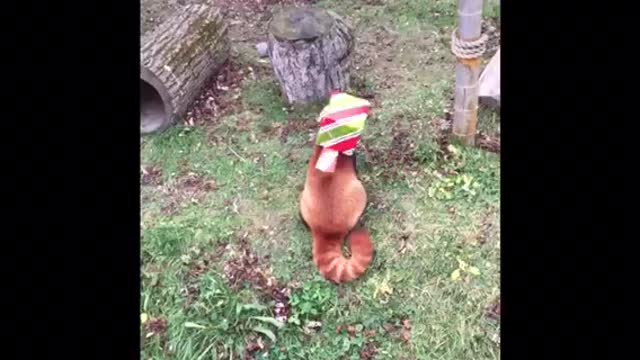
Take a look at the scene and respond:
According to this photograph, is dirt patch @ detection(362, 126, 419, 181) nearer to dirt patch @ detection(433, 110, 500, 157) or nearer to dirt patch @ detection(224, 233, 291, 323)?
dirt patch @ detection(433, 110, 500, 157)

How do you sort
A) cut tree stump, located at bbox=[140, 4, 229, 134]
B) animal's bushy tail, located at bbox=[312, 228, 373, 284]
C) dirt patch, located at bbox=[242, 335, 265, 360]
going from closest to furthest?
dirt patch, located at bbox=[242, 335, 265, 360]
animal's bushy tail, located at bbox=[312, 228, 373, 284]
cut tree stump, located at bbox=[140, 4, 229, 134]

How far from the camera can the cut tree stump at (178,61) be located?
4.15 m

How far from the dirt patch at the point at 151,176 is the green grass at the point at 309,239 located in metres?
0.02

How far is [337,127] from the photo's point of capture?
10.4 ft

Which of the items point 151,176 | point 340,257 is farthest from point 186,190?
point 340,257

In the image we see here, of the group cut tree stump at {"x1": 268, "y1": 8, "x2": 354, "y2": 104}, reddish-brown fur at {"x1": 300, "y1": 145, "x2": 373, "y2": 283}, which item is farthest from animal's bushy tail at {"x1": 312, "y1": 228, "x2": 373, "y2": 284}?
cut tree stump at {"x1": 268, "y1": 8, "x2": 354, "y2": 104}

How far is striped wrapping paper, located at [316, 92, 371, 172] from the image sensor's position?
10.4 ft

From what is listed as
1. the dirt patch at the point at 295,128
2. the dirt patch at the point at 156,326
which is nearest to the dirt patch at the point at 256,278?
the dirt patch at the point at 156,326

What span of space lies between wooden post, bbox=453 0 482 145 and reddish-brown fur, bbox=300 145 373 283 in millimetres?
839

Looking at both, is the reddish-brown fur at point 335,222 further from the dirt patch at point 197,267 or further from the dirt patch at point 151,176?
the dirt patch at point 151,176

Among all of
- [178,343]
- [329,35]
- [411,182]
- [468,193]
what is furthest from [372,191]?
[178,343]

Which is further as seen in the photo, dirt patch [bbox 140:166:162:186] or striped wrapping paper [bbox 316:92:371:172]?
dirt patch [bbox 140:166:162:186]

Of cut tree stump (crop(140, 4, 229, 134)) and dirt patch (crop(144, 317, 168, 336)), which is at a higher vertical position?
cut tree stump (crop(140, 4, 229, 134))

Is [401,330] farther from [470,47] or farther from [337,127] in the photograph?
[470,47]
